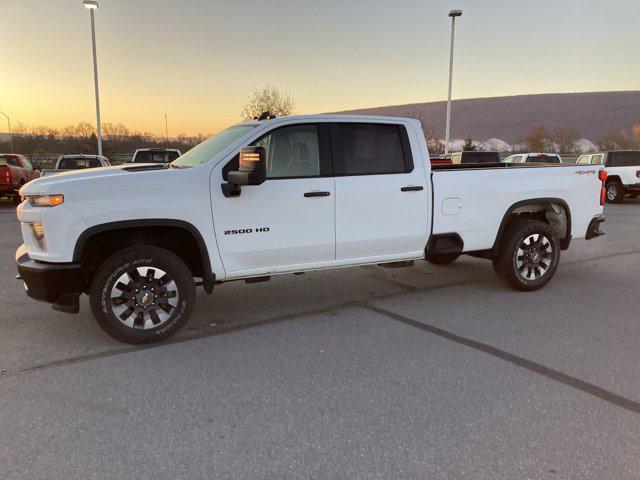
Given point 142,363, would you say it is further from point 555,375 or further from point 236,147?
point 555,375

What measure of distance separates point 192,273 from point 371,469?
2.92 meters

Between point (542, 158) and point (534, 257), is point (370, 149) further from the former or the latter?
point (542, 158)

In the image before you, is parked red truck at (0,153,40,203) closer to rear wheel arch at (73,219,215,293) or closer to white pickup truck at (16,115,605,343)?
white pickup truck at (16,115,605,343)

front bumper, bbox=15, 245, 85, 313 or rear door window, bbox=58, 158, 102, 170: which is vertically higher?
rear door window, bbox=58, 158, 102, 170

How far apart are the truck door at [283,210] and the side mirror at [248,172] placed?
3.8 inches

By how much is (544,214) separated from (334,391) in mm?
4459

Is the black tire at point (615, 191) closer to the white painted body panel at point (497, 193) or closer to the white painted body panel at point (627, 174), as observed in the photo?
the white painted body panel at point (627, 174)

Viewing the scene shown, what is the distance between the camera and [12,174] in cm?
1639

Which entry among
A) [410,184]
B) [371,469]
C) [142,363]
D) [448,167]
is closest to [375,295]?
[410,184]

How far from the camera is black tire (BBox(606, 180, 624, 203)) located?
19.2 metres

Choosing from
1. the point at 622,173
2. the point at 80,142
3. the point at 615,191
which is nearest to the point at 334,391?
the point at 622,173

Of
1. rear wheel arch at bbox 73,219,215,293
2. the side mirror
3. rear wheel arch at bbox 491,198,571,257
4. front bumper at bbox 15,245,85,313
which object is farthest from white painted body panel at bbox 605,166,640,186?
front bumper at bbox 15,245,85,313

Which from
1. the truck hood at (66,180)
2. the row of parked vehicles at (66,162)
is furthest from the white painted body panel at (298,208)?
the row of parked vehicles at (66,162)

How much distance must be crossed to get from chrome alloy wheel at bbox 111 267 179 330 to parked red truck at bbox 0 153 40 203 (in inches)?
579
